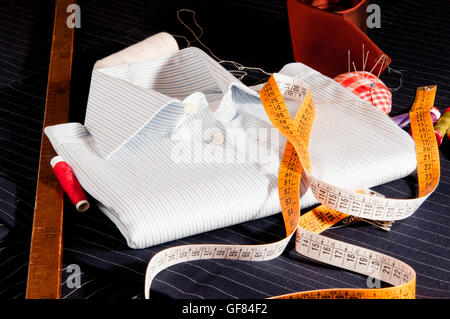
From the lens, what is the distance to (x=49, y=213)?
4.80 ft

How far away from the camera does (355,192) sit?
148 centimetres

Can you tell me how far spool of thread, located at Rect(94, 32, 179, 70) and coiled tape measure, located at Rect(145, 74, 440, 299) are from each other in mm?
446

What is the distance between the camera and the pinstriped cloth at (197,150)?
1418 millimetres

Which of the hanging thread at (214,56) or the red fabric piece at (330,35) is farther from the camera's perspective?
the hanging thread at (214,56)

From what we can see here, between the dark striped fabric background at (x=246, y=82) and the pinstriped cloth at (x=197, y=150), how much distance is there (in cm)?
7

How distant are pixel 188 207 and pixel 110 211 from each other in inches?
7.5

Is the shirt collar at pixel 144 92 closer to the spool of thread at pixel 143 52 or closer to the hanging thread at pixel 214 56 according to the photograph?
the spool of thread at pixel 143 52

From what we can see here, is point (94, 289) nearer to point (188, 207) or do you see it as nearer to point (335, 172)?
point (188, 207)

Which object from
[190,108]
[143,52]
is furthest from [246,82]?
[190,108]

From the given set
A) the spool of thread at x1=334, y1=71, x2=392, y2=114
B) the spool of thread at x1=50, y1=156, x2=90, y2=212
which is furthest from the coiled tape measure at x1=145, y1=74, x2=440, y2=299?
the spool of thread at x1=50, y1=156, x2=90, y2=212

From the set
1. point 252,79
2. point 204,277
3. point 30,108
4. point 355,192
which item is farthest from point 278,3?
point 204,277

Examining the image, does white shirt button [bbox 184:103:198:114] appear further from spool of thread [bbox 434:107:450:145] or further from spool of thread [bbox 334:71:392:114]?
spool of thread [bbox 434:107:450:145]

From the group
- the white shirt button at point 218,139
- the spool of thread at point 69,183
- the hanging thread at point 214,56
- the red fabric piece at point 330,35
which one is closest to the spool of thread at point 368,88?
the red fabric piece at point 330,35

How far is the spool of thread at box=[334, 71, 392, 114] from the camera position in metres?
1.83
